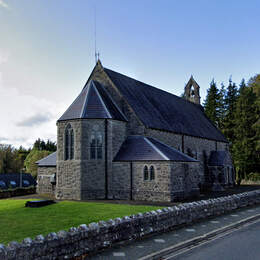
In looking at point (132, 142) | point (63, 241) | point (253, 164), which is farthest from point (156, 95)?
point (63, 241)

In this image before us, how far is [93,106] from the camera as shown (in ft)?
82.5

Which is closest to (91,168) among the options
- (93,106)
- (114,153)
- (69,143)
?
(114,153)

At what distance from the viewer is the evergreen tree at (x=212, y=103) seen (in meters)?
55.8

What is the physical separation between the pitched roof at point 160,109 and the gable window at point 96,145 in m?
4.62

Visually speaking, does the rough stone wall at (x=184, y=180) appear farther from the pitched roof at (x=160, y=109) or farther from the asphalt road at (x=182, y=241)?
the asphalt road at (x=182, y=241)

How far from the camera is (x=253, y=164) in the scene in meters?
47.6

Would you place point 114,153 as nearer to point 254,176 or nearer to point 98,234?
point 98,234

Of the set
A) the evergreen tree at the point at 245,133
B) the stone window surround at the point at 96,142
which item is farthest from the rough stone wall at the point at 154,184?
the evergreen tree at the point at 245,133

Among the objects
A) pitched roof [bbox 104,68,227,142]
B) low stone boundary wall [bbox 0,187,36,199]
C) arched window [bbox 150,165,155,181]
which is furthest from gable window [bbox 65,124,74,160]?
low stone boundary wall [bbox 0,187,36,199]

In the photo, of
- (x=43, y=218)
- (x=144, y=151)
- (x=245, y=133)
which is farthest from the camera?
(x=245, y=133)

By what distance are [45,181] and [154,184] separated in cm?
1276

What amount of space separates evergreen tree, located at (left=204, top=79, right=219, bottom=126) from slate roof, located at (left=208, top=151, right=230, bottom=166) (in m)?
17.6

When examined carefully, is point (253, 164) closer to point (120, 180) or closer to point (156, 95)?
point (156, 95)

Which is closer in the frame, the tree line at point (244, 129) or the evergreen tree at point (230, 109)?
the tree line at point (244, 129)
